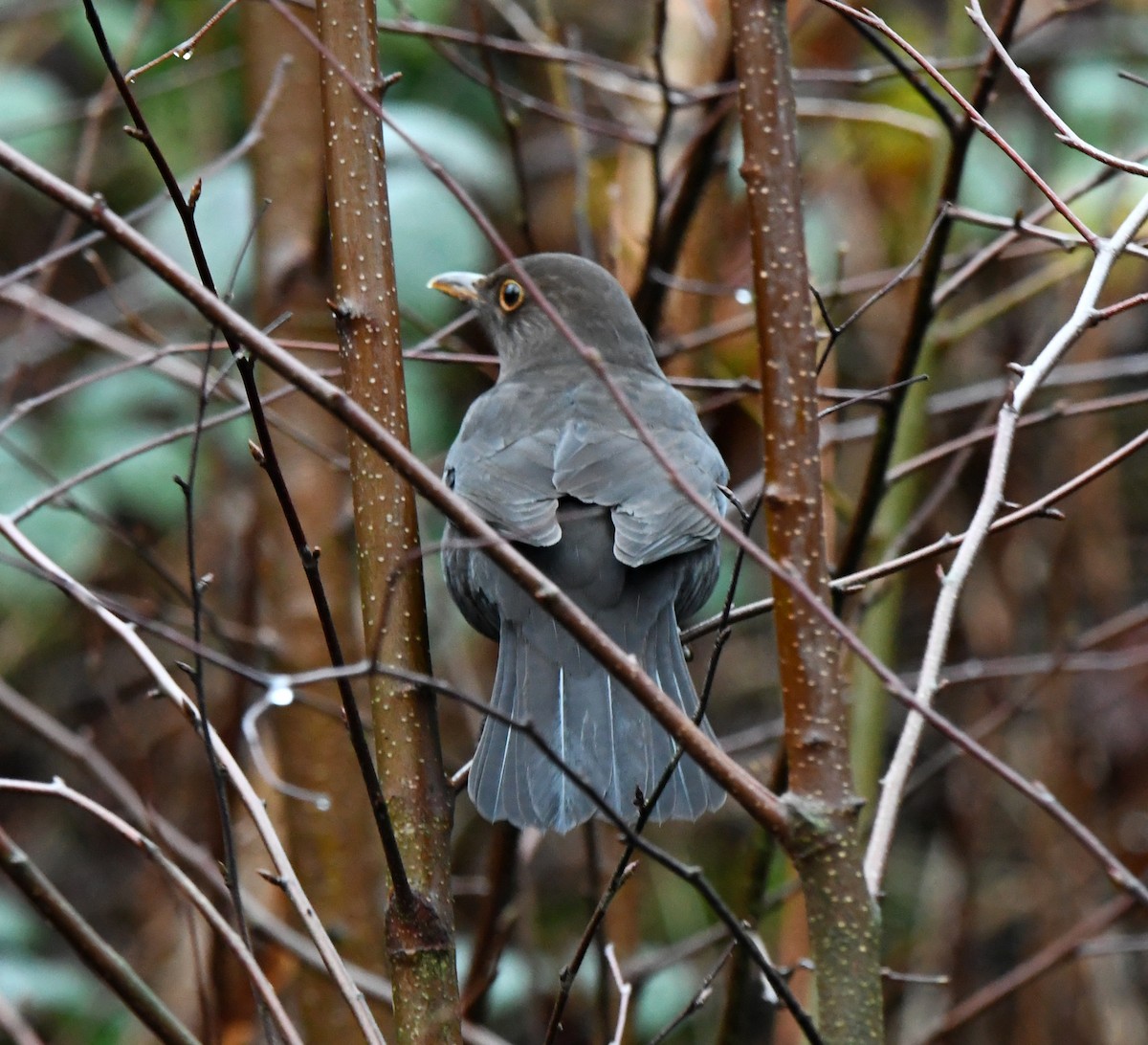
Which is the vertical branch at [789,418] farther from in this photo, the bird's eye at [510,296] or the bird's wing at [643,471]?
the bird's eye at [510,296]

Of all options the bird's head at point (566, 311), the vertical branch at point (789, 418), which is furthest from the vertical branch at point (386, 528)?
the bird's head at point (566, 311)

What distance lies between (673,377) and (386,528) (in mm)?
2117

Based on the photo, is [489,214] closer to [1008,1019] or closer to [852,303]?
[852,303]

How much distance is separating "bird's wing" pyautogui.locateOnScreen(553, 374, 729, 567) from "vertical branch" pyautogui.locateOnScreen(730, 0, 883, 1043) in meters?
0.84

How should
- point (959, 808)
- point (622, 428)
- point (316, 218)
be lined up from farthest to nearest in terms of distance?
point (959, 808), point (316, 218), point (622, 428)

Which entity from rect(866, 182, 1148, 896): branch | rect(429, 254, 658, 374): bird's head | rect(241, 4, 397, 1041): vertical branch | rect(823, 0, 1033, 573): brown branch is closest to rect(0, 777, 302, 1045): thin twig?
rect(866, 182, 1148, 896): branch

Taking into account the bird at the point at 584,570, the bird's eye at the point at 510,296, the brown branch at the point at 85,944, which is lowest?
the brown branch at the point at 85,944

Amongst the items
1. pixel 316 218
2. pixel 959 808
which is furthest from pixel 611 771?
pixel 959 808

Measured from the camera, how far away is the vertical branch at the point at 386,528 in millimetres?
2121

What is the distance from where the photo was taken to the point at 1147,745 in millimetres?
6738

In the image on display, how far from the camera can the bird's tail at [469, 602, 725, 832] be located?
254 centimetres

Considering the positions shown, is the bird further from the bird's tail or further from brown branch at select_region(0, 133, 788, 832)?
brown branch at select_region(0, 133, 788, 832)

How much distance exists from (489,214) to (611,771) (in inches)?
167

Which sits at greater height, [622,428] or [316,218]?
[316,218]
